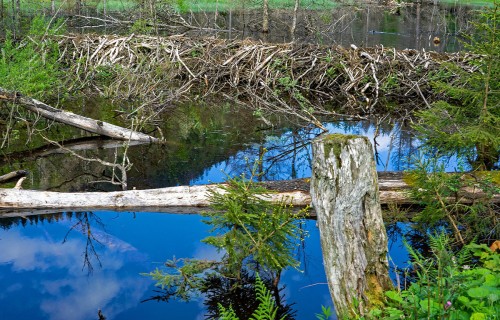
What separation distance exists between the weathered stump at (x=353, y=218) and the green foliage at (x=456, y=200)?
5.87 feet

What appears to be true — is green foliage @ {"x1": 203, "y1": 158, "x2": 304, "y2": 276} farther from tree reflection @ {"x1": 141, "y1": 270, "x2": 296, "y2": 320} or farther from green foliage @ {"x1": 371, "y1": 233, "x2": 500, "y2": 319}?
green foliage @ {"x1": 371, "y1": 233, "x2": 500, "y2": 319}

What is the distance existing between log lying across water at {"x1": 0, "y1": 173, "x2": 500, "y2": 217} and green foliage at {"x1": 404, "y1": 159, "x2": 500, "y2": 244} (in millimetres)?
461

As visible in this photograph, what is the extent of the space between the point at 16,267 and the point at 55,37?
1150 centimetres

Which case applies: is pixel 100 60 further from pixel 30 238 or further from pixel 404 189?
pixel 404 189

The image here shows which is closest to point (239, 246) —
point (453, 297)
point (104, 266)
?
point (104, 266)

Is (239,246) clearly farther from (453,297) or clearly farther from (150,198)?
(453,297)

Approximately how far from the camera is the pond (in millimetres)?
6070

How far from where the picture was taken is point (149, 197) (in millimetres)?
7660

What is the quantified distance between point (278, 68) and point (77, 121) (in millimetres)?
6719

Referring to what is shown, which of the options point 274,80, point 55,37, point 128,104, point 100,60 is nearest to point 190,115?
point 128,104

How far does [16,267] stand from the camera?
6785mm

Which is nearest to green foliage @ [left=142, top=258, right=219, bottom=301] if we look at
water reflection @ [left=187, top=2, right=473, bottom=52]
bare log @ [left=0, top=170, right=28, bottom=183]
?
bare log @ [left=0, top=170, right=28, bottom=183]

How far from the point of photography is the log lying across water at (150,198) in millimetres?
7449

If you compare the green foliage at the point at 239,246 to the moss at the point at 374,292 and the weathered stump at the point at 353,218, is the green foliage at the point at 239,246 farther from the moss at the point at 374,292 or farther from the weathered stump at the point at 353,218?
the moss at the point at 374,292
